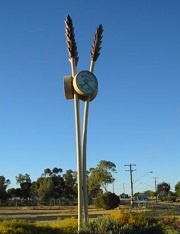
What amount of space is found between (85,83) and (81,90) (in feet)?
1.39

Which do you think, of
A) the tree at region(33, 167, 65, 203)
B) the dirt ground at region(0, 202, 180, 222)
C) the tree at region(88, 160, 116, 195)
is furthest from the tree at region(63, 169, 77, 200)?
the dirt ground at region(0, 202, 180, 222)

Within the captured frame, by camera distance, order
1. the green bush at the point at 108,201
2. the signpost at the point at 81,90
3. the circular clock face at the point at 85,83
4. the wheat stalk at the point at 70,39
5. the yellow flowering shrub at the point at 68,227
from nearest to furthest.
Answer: the yellow flowering shrub at the point at 68,227, the signpost at the point at 81,90, the circular clock face at the point at 85,83, the wheat stalk at the point at 70,39, the green bush at the point at 108,201

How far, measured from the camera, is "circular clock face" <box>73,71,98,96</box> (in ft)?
53.2

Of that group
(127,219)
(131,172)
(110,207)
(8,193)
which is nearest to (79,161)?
(127,219)

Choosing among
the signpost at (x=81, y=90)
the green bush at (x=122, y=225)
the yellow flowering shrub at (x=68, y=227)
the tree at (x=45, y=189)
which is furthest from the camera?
the tree at (x=45, y=189)

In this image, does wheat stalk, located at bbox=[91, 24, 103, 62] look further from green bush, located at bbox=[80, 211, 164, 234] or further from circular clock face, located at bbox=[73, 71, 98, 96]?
green bush, located at bbox=[80, 211, 164, 234]

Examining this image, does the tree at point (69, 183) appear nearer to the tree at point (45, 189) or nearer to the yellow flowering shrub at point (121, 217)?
the tree at point (45, 189)

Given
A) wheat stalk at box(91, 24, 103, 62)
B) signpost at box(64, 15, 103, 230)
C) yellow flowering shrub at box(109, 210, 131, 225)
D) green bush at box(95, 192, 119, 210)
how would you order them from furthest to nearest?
green bush at box(95, 192, 119, 210) → wheat stalk at box(91, 24, 103, 62) → signpost at box(64, 15, 103, 230) → yellow flowering shrub at box(109, 210, 131, 225)

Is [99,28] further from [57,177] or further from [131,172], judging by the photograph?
[57,177]

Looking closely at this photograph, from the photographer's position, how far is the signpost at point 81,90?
51.0 feet

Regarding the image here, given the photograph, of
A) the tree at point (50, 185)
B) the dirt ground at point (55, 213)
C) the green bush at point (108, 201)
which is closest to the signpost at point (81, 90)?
the dirt ground at point (55, 213)

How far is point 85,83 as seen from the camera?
53.8 ft

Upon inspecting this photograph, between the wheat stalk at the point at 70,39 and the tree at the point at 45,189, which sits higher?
the wheat stalk at the point at 70,39

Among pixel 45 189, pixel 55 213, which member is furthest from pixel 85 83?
pixel 45 189
